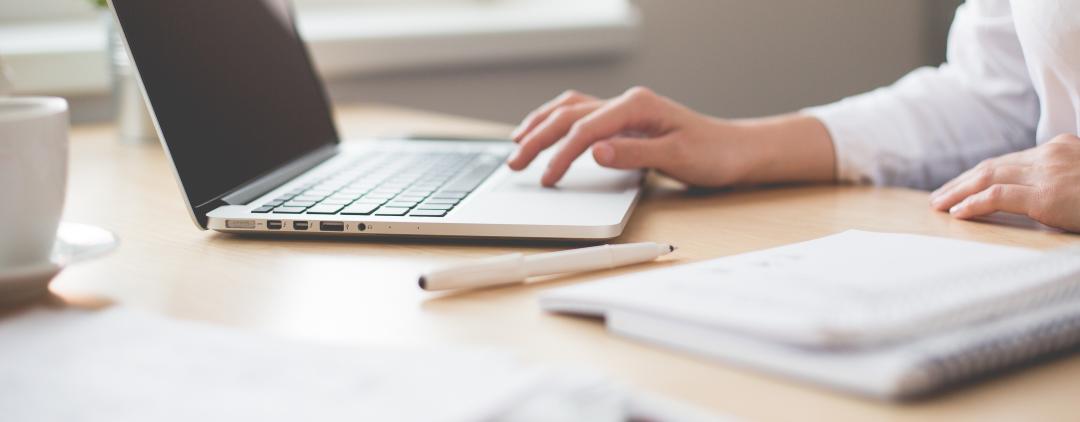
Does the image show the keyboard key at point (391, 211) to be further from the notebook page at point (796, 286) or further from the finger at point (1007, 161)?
the finger at point (1007, 161)

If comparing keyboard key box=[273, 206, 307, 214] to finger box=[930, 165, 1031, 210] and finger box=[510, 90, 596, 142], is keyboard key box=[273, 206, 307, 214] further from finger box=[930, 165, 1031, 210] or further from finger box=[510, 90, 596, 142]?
finger box=[930, 165, 1031, 210]

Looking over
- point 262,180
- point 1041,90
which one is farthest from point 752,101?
point 262,180

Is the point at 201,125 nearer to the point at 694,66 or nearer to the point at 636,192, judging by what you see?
the point at 636,192

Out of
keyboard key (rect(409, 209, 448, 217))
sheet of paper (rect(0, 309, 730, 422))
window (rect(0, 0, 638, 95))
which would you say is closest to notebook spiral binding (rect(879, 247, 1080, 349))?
sheet of paper (rect(0, 309, 730, 422))

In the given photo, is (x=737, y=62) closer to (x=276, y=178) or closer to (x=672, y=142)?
(x=672, y=142)

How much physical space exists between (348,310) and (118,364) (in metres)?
0.13

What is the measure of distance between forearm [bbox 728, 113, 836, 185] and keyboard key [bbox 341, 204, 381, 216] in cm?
33

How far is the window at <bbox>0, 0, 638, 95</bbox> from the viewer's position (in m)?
1.45

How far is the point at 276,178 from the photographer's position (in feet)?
2.71

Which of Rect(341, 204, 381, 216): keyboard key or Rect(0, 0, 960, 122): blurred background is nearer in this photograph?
Rect(341, 204, 381, 216): keyboard key

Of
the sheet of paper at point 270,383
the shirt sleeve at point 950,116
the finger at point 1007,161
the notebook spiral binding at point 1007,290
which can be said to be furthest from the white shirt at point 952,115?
the sheet of paper at point 270,383

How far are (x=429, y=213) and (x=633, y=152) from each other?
20 cm

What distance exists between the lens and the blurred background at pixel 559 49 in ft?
5.36

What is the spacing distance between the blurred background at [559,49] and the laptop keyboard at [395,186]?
72 cm
